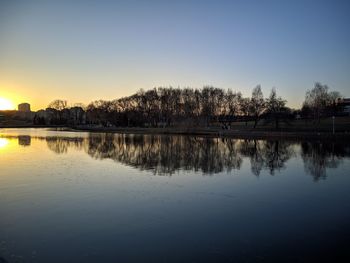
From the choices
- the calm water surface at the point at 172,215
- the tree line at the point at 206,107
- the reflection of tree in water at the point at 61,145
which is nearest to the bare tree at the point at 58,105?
the tree line at the point at 206,107

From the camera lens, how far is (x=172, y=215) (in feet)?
39.1

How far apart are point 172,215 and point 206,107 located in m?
84.5

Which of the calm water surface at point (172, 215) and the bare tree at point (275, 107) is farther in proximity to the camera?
the bare tree at point (275, 107)

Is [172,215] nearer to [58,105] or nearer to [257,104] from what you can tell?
[257,104]

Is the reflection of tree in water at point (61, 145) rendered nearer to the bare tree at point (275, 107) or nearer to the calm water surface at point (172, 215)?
the calm water surface at point (172, 215)

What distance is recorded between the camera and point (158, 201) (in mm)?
13820

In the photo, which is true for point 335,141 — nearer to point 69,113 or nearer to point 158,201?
point 158,201

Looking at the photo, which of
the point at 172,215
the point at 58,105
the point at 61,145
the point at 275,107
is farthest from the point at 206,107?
the point at 58,105

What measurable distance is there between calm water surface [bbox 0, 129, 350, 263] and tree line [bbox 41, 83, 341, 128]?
62667 millimetres

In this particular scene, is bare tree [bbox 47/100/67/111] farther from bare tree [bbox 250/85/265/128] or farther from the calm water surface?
the calm water surface

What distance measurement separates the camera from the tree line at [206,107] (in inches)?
3344

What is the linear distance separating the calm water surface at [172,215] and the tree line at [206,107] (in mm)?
62667

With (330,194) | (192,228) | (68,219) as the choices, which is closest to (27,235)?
Result: (68,219)

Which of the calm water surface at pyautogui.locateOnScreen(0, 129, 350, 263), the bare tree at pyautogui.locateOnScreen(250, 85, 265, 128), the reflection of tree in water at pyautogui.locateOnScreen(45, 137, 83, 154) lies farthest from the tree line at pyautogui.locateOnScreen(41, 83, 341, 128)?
the calm water surface at pyautogui.locateOnScreen(0, 129, 350, 263)
